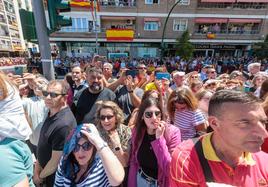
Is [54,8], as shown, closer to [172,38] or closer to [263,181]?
[263,181]

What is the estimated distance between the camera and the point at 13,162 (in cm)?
119

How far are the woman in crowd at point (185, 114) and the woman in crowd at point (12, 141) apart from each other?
1.98m

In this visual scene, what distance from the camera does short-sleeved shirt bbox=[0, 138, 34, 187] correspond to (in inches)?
44.4

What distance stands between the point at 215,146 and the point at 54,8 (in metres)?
3.11

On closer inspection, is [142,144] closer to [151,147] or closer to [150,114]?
[151,147]

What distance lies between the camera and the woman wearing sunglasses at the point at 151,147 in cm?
180

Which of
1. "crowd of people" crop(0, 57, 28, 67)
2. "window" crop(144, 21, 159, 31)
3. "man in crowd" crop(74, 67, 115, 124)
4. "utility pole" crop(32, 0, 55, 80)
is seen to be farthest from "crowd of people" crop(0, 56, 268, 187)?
"crowd of people" crop(0, 57, 28, 67)

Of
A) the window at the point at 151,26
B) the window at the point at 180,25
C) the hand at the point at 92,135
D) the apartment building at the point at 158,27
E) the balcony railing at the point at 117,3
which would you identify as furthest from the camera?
the window at the point at 180,25

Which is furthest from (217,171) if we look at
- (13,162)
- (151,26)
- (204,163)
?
(151,26)

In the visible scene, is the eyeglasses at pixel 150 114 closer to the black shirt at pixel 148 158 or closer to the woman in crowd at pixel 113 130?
the black shirt at pixel 148 158

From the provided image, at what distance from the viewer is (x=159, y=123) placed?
75.8 inches

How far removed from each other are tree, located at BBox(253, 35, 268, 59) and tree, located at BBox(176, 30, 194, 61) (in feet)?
29.1

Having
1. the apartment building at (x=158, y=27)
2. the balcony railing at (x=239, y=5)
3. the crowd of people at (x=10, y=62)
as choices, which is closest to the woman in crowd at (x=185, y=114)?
the apartment building at (x=158, y=27)

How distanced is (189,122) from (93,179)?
1.63 metres
